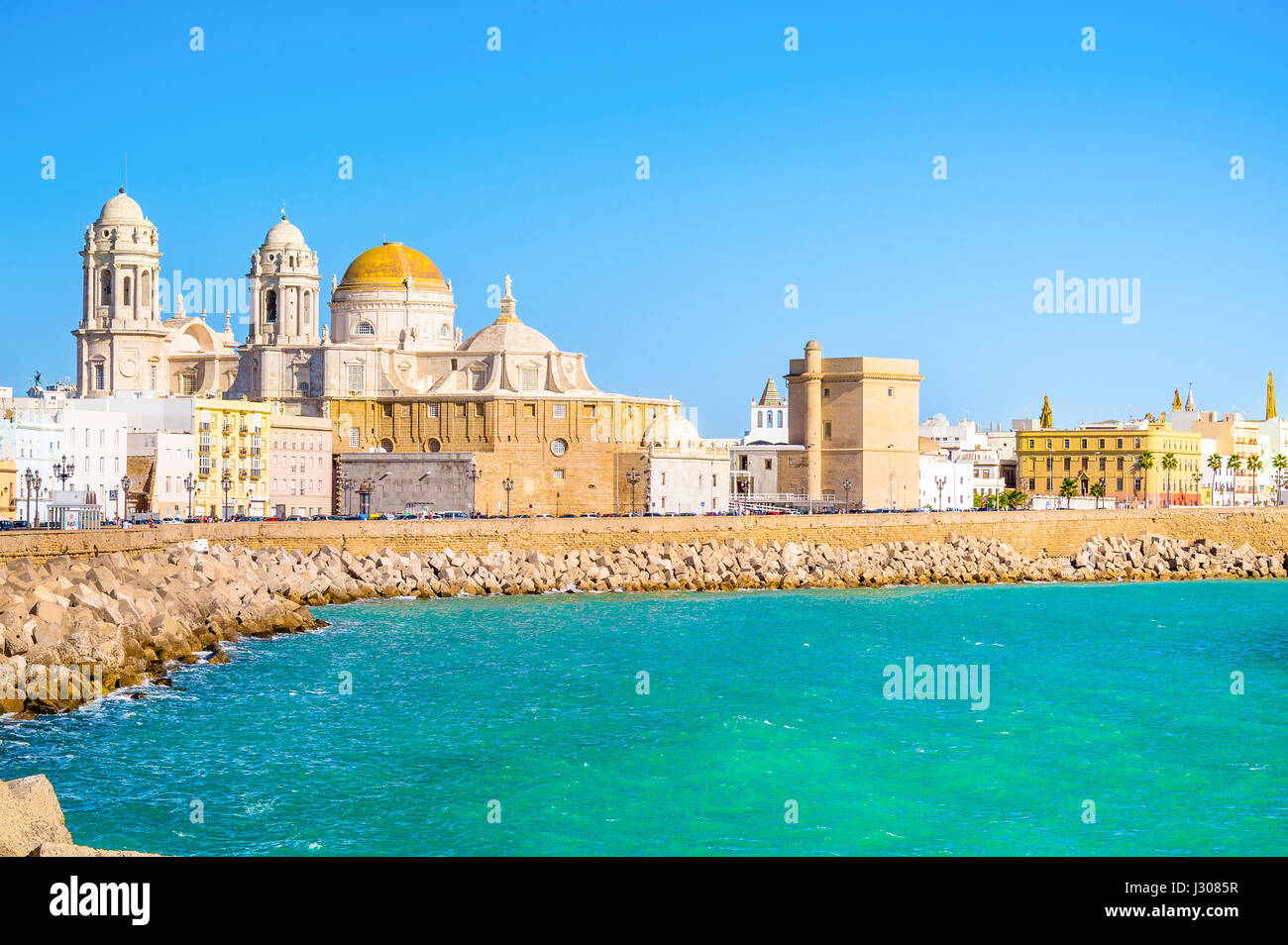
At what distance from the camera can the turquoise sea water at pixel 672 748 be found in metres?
16.3

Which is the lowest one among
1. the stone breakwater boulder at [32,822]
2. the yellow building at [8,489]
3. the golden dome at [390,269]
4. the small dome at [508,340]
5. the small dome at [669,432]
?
the stone breakwater boulder at [32,822]

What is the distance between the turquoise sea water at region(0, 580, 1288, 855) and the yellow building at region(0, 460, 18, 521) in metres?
15.7

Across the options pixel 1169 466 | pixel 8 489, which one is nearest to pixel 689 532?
pixel 8 489

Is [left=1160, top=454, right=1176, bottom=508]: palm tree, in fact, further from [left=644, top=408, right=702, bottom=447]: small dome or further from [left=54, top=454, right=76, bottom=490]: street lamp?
[left=54, top=454, right=76, bottom=490]: street lamp

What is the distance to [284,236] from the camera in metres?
67.8

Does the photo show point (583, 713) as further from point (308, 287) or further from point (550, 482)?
point (308, 287)

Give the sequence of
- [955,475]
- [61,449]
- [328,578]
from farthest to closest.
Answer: [955,475] → [61,449] → [328,578]

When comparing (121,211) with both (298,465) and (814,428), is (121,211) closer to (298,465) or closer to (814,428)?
(298,465)

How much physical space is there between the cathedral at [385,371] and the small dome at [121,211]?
2.3 inches

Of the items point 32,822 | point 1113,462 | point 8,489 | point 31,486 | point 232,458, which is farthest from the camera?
point 1113,462

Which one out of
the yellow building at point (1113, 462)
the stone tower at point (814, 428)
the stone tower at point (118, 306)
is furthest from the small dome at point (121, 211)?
the yellow building at point (1113, 462)

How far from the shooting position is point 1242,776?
766 inches

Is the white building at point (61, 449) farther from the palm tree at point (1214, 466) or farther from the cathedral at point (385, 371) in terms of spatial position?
the palm tree at point (1214, 466)

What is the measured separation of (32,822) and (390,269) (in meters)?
60.9
